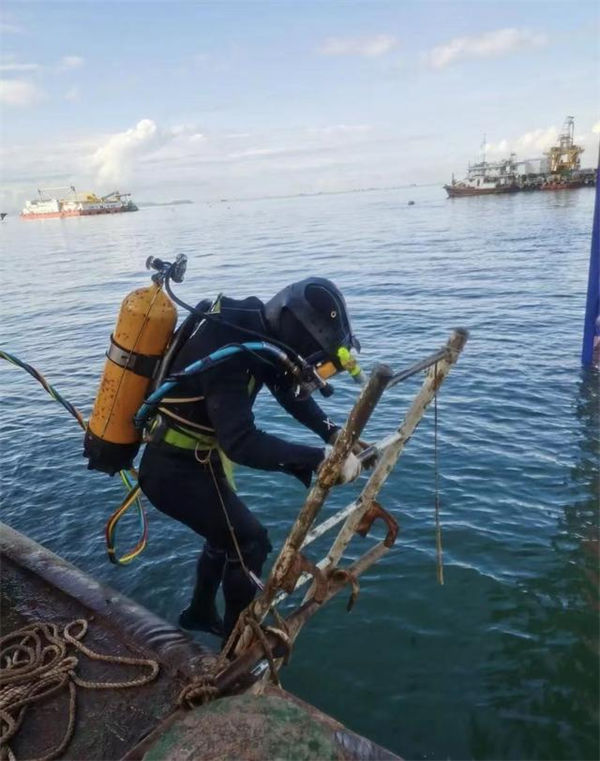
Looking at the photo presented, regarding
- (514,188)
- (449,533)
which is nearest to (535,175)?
(514,188)

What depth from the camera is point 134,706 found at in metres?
3.40

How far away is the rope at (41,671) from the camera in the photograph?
3.30m

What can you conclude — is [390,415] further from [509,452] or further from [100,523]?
[100,523]

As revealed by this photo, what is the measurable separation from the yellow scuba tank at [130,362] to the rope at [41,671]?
Result: 4.54 ft

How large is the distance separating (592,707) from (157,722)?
3.25m

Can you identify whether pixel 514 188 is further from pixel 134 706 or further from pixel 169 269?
pixel 134 706

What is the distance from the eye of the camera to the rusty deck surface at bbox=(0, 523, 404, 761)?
210cm

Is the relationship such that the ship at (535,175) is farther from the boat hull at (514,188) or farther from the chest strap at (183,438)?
the chest strap at (183,438)

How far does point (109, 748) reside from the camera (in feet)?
10.3

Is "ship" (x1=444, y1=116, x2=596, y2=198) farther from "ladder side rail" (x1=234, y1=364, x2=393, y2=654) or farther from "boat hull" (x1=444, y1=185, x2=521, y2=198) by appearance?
"ladder side rail" (x1=234, y1=364, x2=393, y2=654)

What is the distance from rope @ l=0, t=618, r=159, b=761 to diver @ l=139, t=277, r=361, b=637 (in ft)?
3.10

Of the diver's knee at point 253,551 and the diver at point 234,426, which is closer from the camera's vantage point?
the diver at point 234,426

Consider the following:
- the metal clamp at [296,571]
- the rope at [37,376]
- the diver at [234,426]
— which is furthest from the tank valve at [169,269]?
the metal clamp at [296,571]

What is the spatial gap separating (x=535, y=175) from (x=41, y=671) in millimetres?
104494
